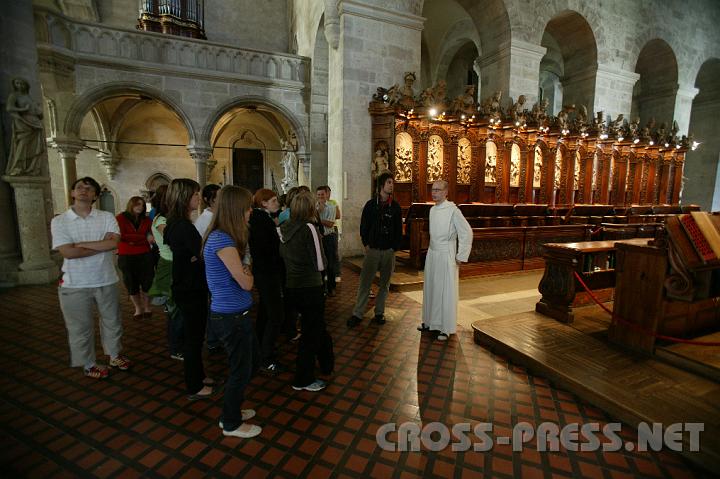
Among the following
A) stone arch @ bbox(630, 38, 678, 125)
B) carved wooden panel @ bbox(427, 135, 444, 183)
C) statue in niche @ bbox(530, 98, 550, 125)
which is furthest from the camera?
stone arch @ bbox(630, 38, 678, 125)

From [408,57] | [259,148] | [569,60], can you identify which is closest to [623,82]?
[569,60]

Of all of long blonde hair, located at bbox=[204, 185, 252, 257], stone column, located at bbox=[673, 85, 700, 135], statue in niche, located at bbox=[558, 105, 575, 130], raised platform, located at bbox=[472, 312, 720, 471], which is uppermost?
stone column, located at bbox=[673, 85, 700, 135]

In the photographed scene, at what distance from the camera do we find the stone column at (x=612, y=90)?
39.4 feet

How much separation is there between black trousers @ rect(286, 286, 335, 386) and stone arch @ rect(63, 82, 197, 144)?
34.3 ft

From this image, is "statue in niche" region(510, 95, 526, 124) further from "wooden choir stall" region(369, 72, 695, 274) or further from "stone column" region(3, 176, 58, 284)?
"stone column" region(3, 176, 58, 284)

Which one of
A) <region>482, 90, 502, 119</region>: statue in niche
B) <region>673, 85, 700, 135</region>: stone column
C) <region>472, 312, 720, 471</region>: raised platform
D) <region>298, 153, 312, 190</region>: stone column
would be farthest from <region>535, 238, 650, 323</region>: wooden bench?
<region>673, 85, 700, 135</region>: stone column

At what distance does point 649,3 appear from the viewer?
499 inches

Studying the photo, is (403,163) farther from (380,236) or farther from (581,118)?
(581,118)

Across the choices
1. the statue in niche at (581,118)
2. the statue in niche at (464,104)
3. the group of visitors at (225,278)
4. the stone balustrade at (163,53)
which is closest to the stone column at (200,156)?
the stone balustrade at (163,53)

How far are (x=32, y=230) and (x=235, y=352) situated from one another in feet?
21.3

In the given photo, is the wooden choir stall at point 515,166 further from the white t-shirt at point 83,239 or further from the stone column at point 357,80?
the white t-shirt at point 83,239

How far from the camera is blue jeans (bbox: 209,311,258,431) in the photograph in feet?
6.99

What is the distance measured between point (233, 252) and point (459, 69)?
16919mm
